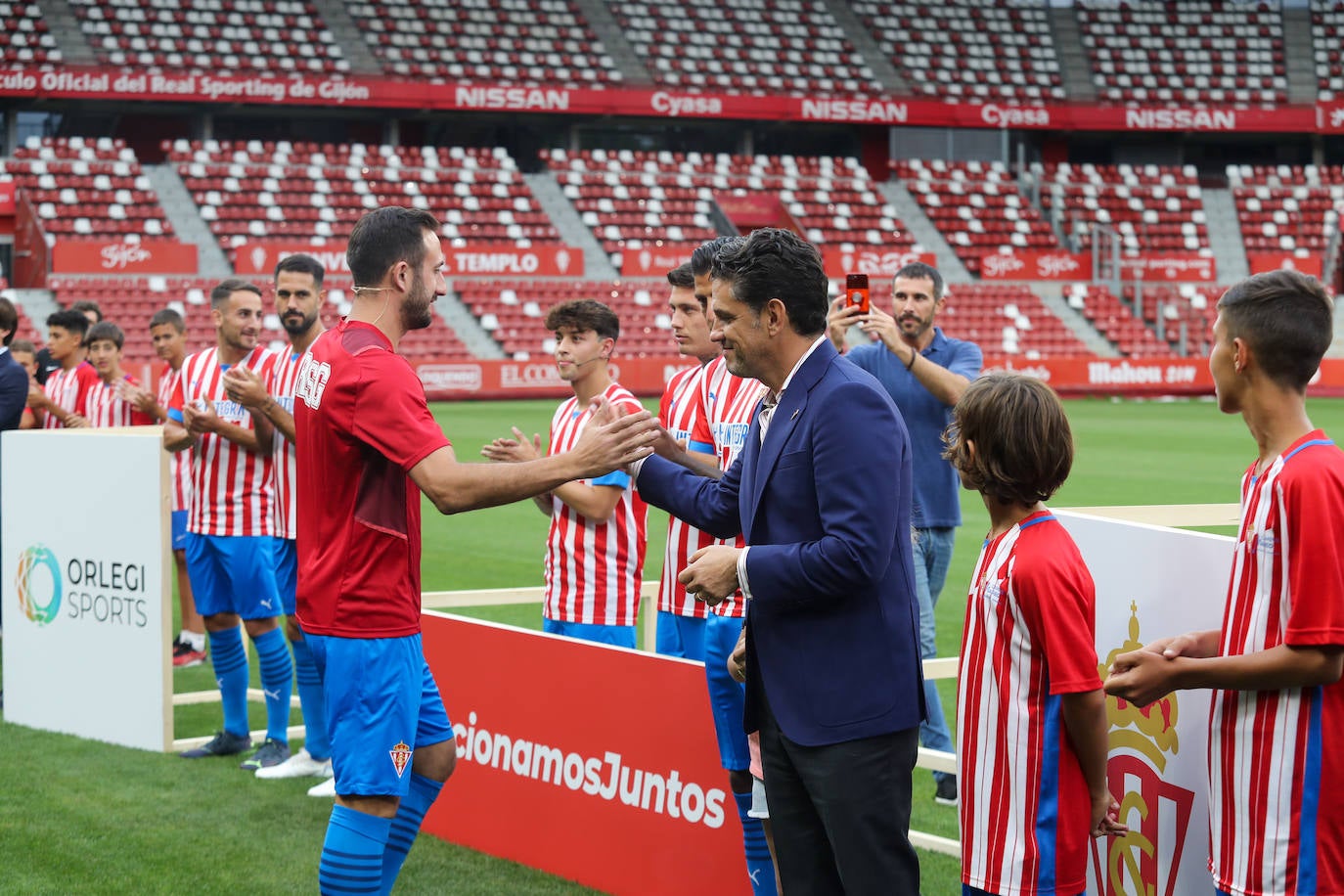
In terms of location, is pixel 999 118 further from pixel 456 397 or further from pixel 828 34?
pixel 456 397

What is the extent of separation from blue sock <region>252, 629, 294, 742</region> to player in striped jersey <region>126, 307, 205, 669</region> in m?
0.96

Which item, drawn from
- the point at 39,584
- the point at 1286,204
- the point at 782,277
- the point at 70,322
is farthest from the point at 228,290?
the point at 1286,204

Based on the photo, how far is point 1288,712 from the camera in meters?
2.53

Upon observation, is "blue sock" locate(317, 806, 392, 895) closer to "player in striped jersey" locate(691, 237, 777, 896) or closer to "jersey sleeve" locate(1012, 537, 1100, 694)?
"player in striped jersey" locate(691, 237, 777, 896)

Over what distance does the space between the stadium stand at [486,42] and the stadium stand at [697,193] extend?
2145 millimetres

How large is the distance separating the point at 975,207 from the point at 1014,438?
116ft

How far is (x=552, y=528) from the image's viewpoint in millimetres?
5238

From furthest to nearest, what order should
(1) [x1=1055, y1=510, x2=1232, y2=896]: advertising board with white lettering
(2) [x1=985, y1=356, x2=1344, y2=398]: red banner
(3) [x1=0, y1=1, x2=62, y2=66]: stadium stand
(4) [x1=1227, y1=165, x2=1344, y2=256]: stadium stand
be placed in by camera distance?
(4) [x1=1227, y1=165, x2=1344, y2=256]: stadium stand < (3) [x1=0, y1=1, x2=62, y2=66]: stadium stand < (2) [x1=985, y1=356, x2=1344, y2=398]: red banner < (1) [x1=1055, y1=510, x2=1232, y2=896]: advertising board with white lettering

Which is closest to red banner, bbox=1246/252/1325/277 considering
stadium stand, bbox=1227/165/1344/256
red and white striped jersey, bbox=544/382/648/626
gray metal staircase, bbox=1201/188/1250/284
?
gray metal staircase, bbox=1201/188/1250/284

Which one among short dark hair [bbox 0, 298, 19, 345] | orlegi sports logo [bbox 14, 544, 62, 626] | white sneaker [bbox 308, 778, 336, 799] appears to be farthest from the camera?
short dark hair [bbox 0, 298, 19, 345]

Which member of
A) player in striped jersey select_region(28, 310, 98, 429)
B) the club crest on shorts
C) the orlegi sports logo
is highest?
player in striped jersey select_region(28, 310, 98, 429)

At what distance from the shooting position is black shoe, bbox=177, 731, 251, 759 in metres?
6.24

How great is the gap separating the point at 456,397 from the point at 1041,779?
2425cm

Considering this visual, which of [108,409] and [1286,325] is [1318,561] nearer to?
[1286,325]
